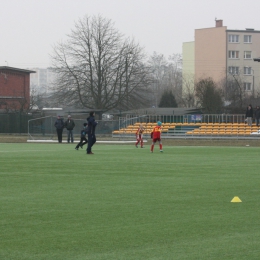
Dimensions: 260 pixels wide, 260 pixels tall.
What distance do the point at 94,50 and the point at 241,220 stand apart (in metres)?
61.2

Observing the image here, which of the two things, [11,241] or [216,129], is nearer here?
[11,241]

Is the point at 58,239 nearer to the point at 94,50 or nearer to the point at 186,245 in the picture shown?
the point at 186,245

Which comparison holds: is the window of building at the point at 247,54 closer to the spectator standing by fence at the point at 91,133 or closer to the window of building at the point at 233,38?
the window of building at the point at 233,38

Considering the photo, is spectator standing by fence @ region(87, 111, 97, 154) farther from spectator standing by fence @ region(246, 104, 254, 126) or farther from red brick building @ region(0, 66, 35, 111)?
red brick building @ region(0, 66, 35, 111)

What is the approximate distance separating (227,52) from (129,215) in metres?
110

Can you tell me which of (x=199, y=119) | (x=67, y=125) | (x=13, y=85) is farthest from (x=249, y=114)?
(x=13, y=85)

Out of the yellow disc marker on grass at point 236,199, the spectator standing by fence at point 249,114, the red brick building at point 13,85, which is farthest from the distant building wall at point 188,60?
the yellow disc marker on grass at point 236,199

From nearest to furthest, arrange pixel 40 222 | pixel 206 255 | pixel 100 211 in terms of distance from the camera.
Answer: pixel 206 255 → pixel 40 222 → pixel 100 211

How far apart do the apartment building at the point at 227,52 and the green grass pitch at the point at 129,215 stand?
10026 centimetres

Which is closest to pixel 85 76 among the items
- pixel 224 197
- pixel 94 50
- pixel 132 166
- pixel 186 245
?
pixel 94 50

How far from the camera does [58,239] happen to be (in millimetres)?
8852

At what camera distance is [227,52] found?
11800cm

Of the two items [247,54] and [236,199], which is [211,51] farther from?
[236,199]

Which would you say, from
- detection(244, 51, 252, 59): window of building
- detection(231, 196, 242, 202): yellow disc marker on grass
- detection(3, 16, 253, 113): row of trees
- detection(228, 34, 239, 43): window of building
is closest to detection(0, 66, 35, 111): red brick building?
detection(3, 16, 253, 113): row of trees
